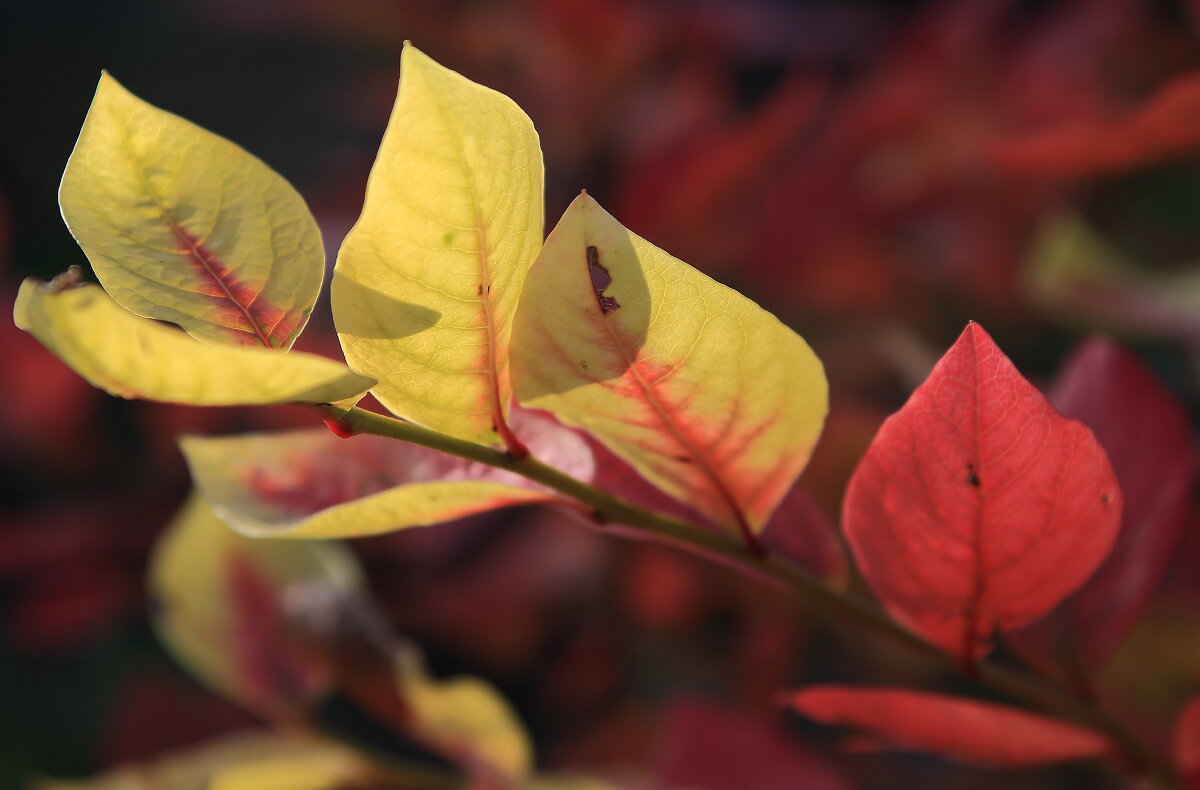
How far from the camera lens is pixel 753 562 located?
14.8 inches

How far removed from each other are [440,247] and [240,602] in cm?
38

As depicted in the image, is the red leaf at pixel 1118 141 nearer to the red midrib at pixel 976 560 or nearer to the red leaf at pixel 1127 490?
the red leaf at pixel 1127 490

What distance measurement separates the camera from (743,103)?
3.72 feet

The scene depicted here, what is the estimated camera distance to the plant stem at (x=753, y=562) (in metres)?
0.32

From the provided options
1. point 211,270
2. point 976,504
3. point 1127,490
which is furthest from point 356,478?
point 1127,490

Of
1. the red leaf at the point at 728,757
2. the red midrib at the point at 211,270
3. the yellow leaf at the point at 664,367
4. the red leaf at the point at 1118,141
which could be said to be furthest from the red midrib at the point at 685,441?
the red leaf at the point at 1118,141

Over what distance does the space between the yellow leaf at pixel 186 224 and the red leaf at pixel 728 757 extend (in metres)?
0.34

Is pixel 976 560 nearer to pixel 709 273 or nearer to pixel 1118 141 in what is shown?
pixel 1118 141

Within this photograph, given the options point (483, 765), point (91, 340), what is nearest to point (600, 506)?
point (91, 340)

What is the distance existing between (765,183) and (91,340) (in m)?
0.84

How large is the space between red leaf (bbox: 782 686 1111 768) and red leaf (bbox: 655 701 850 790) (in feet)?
0.45

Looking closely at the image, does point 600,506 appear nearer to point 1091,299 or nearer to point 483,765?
point 483,765

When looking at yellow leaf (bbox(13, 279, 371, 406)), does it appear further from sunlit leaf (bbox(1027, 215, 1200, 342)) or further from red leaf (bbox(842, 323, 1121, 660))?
sunlit leaf (bbox(1027, 215, 1200, 342))

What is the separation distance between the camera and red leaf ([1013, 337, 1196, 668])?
1.42 ft
